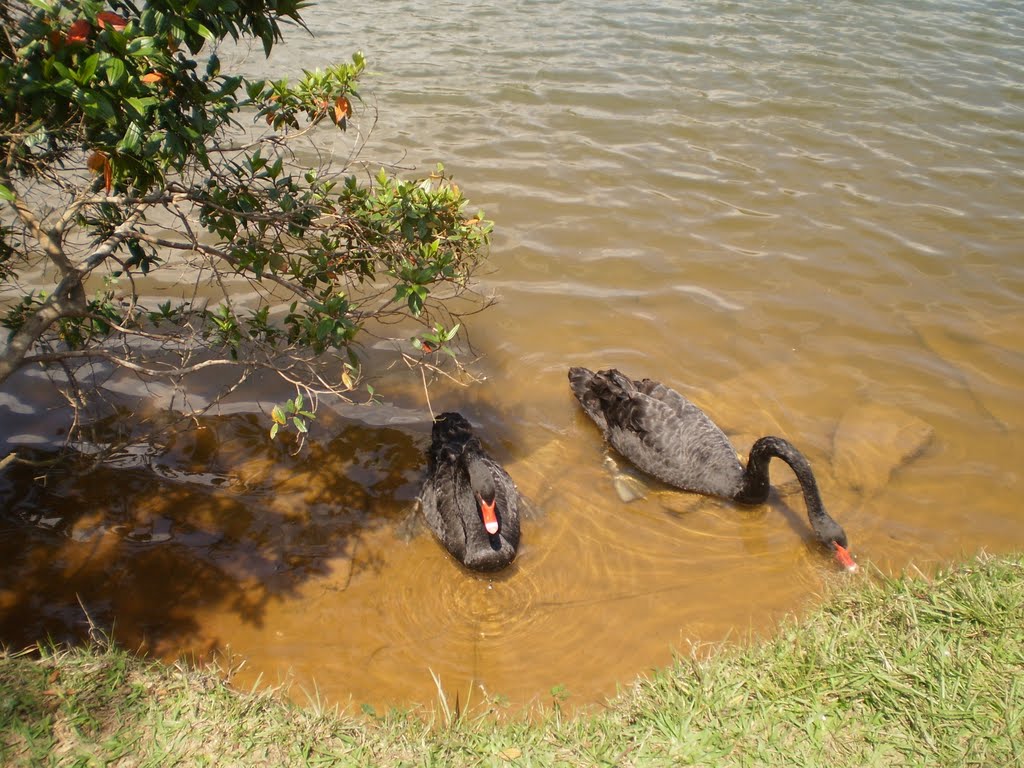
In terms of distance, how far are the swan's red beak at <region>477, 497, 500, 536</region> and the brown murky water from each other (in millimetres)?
497

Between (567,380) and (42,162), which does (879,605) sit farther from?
(42,162)

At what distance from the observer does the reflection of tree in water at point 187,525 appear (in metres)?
4.60

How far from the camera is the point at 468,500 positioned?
5289 mm

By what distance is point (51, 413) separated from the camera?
6.08 m

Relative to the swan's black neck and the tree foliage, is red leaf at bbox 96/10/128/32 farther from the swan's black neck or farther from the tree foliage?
the swan's black neck

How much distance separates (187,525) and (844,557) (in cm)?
453

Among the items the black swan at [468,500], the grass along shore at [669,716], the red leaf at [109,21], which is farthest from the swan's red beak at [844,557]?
the red leaf at [109,21]

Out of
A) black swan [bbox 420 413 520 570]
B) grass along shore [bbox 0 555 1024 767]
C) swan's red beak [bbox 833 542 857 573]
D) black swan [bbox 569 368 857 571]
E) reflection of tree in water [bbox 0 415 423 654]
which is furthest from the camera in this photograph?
black swan [bbox 569 368 857 571]

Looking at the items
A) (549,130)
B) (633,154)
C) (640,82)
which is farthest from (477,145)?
(640,82)

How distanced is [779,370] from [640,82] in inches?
270

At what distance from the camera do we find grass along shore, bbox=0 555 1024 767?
3338 mm

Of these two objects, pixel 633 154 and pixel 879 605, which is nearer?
pixel 879 605

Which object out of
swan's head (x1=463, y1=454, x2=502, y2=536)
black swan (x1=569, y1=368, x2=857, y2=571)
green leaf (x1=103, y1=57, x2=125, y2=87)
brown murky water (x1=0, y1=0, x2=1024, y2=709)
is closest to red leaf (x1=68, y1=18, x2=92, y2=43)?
green leaf (x1=103, y1=57, x2=125, y2=87)

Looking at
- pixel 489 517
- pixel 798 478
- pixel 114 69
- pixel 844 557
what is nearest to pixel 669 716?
pixel 489 517
